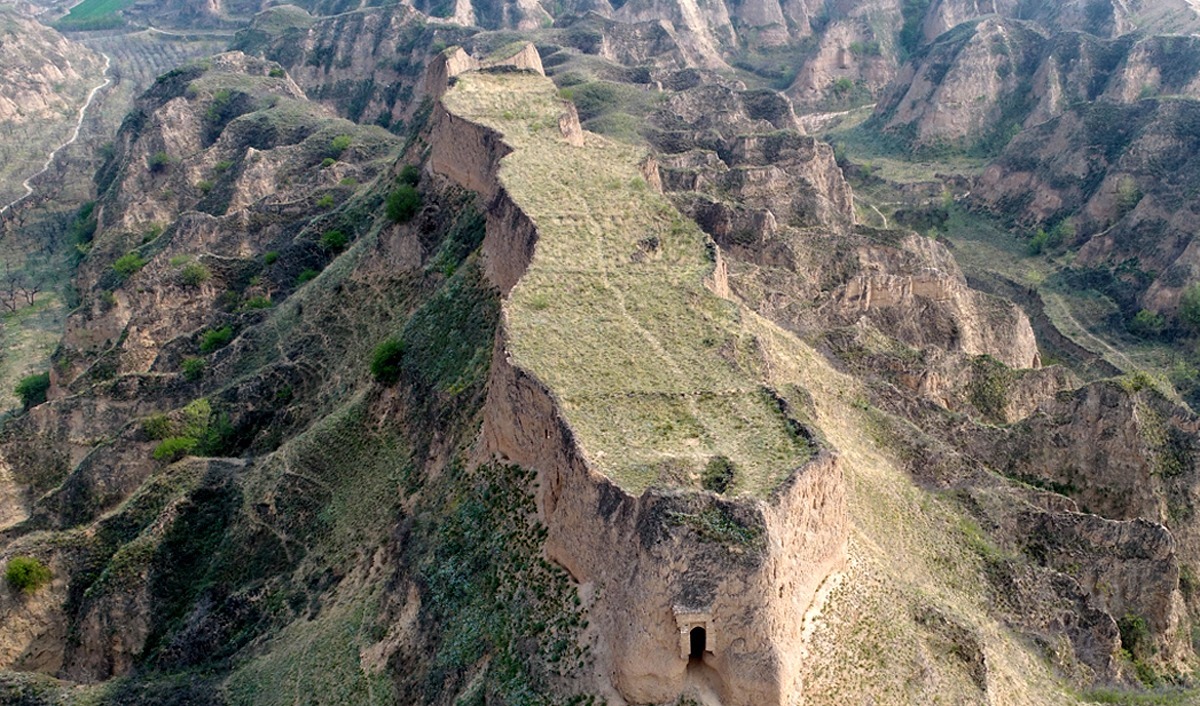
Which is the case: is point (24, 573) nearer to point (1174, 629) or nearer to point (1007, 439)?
point (1007, 439)

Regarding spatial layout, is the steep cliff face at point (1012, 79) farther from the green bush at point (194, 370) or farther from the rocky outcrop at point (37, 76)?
the rocky outcrop at point (37, 76)

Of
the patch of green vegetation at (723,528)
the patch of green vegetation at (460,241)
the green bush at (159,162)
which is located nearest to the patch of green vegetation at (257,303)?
the patch of green vegetation at (460,241)

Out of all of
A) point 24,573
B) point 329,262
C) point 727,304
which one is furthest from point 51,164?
point 727,304

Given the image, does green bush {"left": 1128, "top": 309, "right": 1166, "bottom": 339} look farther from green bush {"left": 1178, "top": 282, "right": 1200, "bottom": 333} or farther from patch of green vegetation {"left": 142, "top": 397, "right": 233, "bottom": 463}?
patch of green vegetation {"left": 142, "top": 397, "right": 233, "bottom": 463}

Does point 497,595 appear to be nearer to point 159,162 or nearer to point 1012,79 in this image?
point 159,162

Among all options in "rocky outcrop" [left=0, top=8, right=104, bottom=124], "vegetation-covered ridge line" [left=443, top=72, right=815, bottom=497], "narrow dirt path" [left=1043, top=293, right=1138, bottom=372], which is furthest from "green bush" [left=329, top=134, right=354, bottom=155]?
"rocky outcrop" [left=0, top=8, right=104, bottom=124]

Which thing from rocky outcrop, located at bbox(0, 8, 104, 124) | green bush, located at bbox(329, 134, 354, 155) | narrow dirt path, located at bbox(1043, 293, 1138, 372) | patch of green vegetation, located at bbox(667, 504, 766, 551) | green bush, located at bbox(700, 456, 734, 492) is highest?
patch of green vegetation, located at bbox(667, 504, 766, 551)
